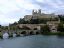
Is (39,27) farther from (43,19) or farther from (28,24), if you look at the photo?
(43,19)

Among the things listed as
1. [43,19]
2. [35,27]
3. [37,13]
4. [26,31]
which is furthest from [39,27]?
[37,13]

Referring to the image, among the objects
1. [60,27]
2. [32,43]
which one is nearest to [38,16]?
[60,27]

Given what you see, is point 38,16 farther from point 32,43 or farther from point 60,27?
point 32,43

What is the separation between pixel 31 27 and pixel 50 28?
3.18 m

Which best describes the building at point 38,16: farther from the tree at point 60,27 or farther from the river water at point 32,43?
the river water at point 32,43

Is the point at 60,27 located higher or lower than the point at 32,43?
lower

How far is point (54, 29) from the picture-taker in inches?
1898

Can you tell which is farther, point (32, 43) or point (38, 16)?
point (38, 16)

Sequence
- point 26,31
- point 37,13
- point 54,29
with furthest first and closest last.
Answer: point 37,13 < point 54,29 < point 26,31

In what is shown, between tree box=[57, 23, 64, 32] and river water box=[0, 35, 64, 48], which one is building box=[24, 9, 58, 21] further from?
river water box=[0, 35, 64, 48]

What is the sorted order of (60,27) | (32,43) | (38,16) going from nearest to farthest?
(32,43) < (60,27) < (38,16)

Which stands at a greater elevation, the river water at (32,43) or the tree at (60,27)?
the river water at (32,43)

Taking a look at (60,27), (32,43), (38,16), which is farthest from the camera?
(38,16)

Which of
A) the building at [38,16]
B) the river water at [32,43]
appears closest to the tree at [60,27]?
the building at [38,16]
